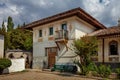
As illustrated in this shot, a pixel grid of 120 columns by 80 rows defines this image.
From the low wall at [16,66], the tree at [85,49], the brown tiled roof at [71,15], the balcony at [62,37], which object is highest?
the brown tiled roof at [71,15]

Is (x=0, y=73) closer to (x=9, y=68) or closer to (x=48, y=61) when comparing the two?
(x=9, y=68)

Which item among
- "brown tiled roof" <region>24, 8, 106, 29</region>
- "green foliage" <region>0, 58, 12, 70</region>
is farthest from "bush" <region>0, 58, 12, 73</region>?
"brown tiled roof" <region>24, 8, 106, 29</region>

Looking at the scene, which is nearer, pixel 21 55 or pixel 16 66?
pixel 16 66

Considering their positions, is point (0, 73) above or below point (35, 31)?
below

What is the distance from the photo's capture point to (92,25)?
1003 inches

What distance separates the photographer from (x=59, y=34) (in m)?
22.8

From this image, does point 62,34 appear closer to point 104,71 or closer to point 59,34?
point 59,34

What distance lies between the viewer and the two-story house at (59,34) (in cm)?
2217

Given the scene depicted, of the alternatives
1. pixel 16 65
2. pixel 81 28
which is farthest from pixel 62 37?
pixel 16 65

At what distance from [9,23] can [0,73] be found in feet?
126

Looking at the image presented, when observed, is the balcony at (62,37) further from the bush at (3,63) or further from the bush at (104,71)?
the bush at (104,71)

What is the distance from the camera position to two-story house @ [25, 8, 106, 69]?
22.2 metres

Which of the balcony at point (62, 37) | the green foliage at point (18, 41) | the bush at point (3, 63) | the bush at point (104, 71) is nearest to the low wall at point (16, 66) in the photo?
the bush at point (3, 63)

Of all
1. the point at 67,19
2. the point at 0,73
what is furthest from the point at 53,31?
the point at 0,73
